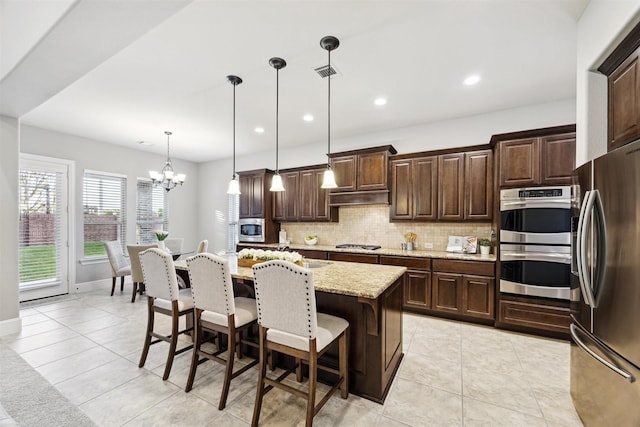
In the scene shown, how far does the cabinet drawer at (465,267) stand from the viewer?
340cm

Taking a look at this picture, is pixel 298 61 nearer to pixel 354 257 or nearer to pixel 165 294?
pixel 165 294

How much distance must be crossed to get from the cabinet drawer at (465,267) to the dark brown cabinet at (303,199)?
6.63ft

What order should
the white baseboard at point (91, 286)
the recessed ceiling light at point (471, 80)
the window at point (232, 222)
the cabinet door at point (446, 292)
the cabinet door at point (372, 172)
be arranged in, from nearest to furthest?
the recessed ceiling light at point (471, 80) → the cabinet door at point (446, 292) → the cabinet door at point (372, 172) → the white baseboard at point (91, 286) → the window at point (232, 222)

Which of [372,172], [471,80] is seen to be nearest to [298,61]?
[471,80]

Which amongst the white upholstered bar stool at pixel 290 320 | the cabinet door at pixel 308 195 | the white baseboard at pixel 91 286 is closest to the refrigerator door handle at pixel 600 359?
the white upholstered bar stool at pixel 290 320

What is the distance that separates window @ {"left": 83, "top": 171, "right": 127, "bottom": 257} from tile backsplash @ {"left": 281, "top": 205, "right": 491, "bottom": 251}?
3543mm

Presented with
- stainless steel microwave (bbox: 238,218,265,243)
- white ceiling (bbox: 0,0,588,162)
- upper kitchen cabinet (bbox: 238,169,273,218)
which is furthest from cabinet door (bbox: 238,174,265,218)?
white ceiling (bbox: 0,0,588,162)

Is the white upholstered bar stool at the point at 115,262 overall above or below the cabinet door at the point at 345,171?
below

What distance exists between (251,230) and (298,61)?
3.77 m

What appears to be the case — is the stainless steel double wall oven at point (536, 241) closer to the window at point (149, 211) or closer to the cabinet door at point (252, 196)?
the cabinet door at point (252, 196)

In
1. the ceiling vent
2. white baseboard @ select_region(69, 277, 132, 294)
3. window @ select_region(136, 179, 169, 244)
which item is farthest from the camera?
window @ select_region(136, 179, 169, 244)

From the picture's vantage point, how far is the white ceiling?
196cm

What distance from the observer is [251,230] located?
5.68 m

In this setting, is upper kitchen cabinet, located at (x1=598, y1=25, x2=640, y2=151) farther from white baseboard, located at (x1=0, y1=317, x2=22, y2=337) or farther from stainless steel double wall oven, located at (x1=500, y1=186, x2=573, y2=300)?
white baseboard, located at (x1=0, y1=317, x2=22, y2=337)
